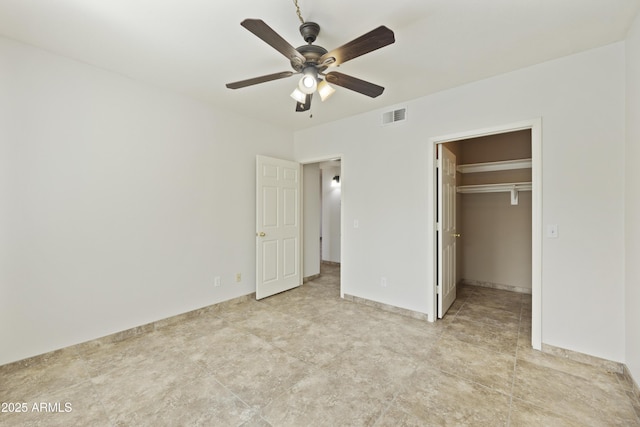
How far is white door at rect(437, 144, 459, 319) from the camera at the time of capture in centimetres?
321

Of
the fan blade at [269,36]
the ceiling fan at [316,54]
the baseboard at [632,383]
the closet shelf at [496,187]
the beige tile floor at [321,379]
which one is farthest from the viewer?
the closet shelf at [496,187]

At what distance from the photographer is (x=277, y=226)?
420 cm

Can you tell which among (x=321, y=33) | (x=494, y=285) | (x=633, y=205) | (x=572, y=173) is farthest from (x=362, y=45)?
(x=494, y=285)

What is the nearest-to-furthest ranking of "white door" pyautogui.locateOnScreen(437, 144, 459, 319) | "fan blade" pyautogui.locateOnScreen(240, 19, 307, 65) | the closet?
"fan blade" pyautogui.locateOnScreen(240, 19, 307, 65)
"white door" pyautogui.locateOnScreen(437, 144, 459, 319)
the closet

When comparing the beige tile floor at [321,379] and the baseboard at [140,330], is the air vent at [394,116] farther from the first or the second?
the baseboard at [140,330]

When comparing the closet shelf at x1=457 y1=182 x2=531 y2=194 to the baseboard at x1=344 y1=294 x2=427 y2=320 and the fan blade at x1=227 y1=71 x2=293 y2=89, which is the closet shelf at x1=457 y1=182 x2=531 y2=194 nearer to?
the baseboard at x1=344 y1=294 x2=427 y2=320

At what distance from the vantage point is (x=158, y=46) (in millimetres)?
2268

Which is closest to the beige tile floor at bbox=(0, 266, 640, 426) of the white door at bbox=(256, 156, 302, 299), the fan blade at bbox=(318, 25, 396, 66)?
the white door at bbox=(256, 156, 302, 299)

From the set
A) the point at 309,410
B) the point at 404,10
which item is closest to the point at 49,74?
the point at 404,10

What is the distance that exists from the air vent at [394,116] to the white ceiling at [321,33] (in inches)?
20.3

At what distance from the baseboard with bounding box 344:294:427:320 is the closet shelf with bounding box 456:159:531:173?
93.7 inches

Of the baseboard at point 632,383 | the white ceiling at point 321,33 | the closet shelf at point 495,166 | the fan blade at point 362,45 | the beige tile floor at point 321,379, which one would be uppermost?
the white ceiling at point 321,33

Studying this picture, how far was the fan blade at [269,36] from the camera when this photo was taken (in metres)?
1.42

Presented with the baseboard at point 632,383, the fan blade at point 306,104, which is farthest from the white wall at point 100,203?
the baseboard at point 632,383
